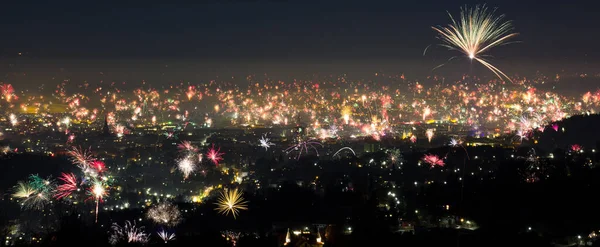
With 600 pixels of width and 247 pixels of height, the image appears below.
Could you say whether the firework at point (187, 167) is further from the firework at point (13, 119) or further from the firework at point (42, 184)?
the firework at point (13, 119)

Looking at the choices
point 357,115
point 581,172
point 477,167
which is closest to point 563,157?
point 477,167

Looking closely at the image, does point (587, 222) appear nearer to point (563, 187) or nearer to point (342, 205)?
point (563, 187)


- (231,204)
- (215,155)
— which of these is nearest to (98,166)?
(215,155)

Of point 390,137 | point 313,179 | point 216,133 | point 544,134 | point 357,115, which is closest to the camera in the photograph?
point 313,179

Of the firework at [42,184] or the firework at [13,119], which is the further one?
the firework at [13,119]

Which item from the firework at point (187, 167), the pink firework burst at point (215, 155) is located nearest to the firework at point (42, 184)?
the firework at point (187, 167)

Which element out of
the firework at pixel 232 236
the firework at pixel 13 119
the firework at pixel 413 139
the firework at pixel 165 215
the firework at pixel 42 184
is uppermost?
the firework at pixel 13 119

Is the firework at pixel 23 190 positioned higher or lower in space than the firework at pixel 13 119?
lower
